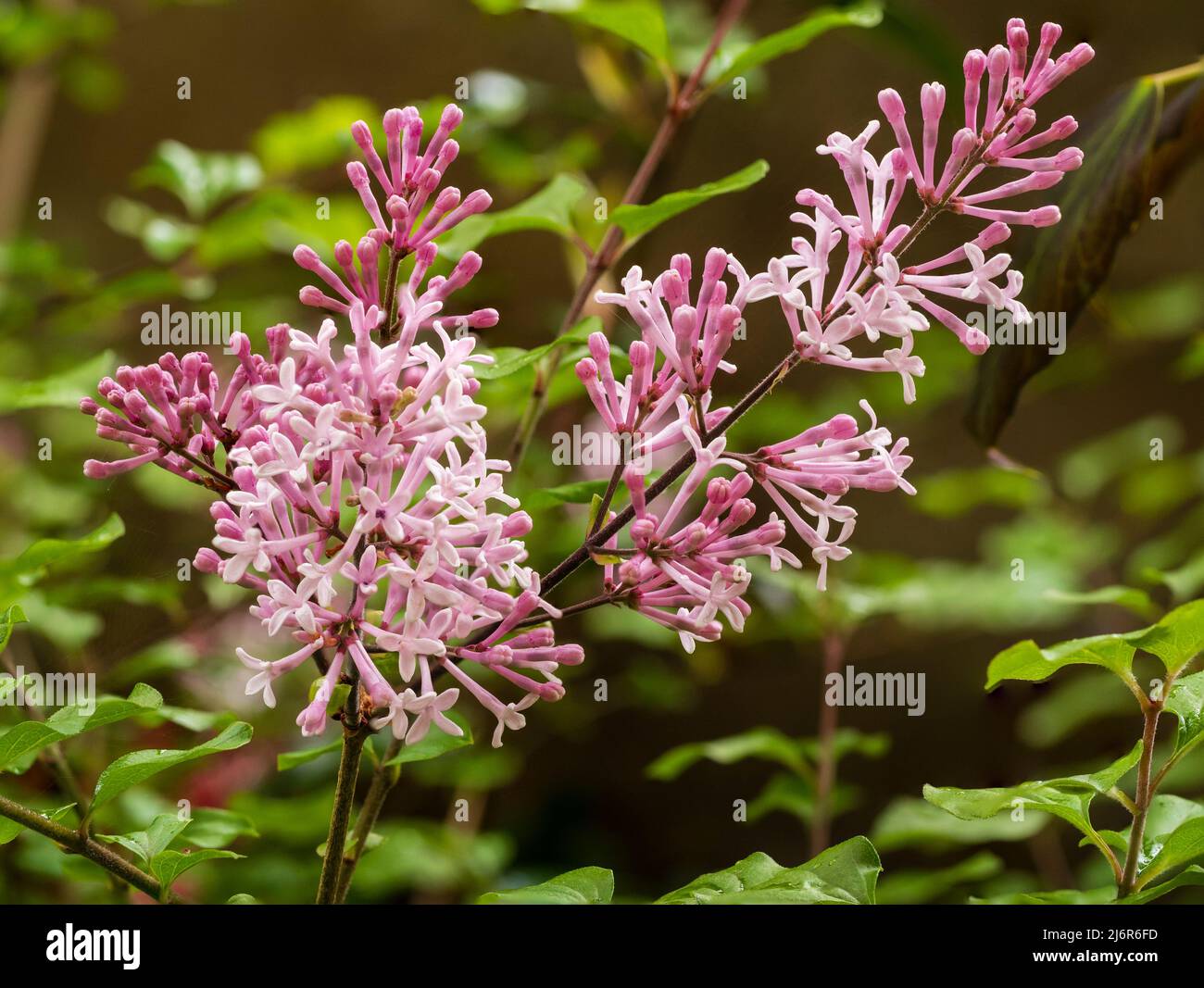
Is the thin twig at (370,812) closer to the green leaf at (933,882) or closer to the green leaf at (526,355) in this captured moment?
the green leaf at (526,355)

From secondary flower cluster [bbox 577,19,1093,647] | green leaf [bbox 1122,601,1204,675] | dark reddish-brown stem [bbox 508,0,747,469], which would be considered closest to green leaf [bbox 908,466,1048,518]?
dark reddish-brown stem [bbox 508,0,747,469]

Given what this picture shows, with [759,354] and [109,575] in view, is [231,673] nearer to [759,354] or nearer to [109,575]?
[109,575]

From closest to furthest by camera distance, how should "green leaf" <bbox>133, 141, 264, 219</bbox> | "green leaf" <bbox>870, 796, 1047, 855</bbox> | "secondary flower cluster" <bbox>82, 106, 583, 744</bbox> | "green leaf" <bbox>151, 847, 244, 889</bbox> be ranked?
"secondary flower cluster" <bbox>82, 106, 583, 744</bbox> < "green leaf" <bbox>151, 847, 244, 889</bbox> < "green leaf" <bbox>870, 796, 1047, 855</bbox> < "green leaf" <bbox>133, 141, 264, 219</bbox>

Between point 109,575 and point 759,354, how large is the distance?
779 millimetres

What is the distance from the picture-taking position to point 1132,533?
7.30ft

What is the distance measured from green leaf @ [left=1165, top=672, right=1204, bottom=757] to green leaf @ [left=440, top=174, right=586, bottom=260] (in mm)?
626

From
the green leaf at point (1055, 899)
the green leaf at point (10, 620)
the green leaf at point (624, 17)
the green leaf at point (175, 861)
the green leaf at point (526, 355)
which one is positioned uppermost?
the green leaf at point (624, 17)

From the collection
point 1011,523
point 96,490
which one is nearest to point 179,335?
point 96,490

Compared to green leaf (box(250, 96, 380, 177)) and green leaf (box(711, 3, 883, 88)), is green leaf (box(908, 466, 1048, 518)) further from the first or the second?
green leaf (box(250, 96, 380, 177))

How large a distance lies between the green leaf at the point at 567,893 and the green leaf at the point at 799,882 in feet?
0.14

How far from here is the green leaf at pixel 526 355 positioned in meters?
0.72

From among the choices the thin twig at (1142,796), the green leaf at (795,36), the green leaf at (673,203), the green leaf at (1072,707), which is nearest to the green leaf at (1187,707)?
the thin twig at (1142,796)

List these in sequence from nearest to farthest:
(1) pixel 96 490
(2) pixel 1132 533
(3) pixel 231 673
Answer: (1) pixel 96 490, (3) pixel 231 673, (2) pixel 1132 533

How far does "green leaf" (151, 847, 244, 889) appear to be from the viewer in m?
0.67
